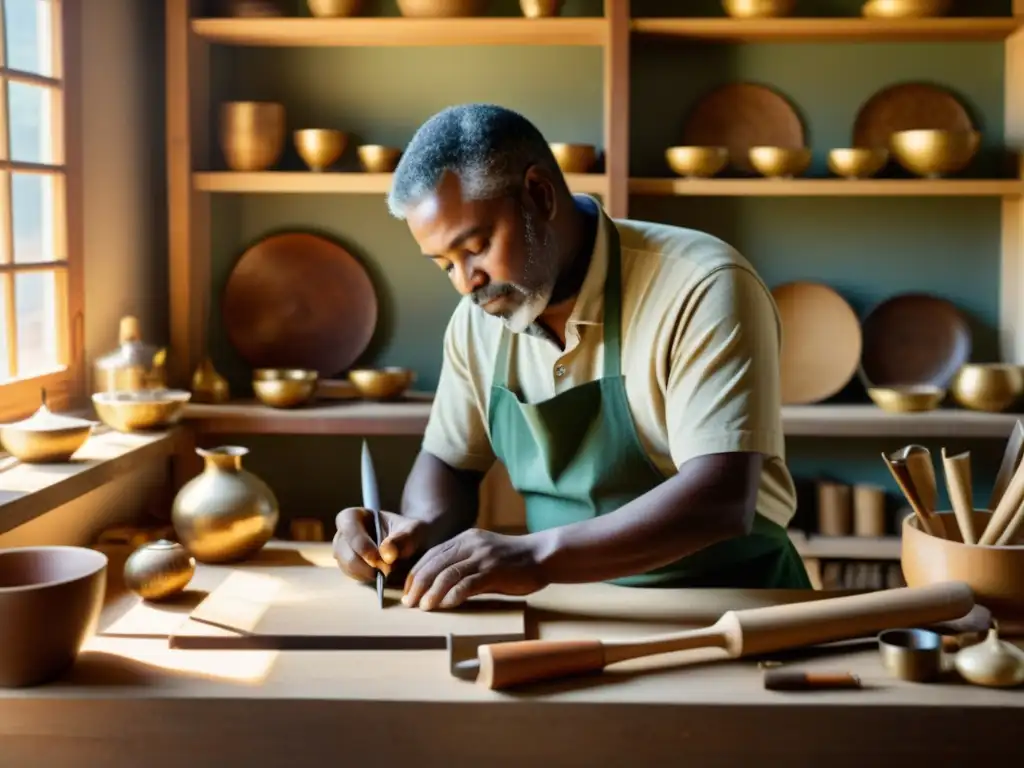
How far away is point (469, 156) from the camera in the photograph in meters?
1.83

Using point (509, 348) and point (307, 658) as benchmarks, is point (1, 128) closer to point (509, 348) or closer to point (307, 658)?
point (509, 348)

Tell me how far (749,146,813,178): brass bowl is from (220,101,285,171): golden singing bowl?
1427mm

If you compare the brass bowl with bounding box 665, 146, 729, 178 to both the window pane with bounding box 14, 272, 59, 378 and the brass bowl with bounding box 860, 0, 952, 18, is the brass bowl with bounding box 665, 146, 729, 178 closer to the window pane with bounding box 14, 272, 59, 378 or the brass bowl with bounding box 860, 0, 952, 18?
the brass bowl with bounding box 860, 0, 952, 18

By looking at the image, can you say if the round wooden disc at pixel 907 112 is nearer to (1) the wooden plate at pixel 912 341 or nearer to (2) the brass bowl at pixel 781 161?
(2) the brass bowl at pixel 781 161

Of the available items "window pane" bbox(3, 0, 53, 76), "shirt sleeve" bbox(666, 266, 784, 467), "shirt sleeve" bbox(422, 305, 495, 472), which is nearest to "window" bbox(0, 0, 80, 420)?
"window pane" bbox(3, 0, 53, 76)

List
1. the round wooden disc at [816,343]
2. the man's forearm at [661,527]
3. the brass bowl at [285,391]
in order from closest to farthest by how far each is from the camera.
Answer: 1. the man's forearm at [661,527]
2. the brass bowl at [285,391]
3. the round wooden disc at [816,343]

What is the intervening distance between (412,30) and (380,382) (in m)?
1.02

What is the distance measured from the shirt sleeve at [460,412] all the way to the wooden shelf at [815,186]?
135cm

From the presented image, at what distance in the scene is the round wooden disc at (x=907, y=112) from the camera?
369 centimetres

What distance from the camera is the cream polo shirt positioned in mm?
1838

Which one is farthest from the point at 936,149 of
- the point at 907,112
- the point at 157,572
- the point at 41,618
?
the point at 41,618

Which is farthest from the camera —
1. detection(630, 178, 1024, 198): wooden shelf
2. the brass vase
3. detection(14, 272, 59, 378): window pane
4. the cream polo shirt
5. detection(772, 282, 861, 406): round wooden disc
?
detection(772, 282, 861, 406): round wooden disc

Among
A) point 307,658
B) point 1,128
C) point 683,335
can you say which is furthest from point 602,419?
point 1,128

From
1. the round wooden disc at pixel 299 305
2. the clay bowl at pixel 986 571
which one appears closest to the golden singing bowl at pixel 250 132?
the round wooden disc at pixel 299 305
